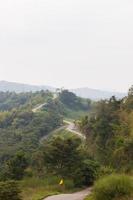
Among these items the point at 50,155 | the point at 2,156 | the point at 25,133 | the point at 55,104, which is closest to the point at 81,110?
the point at 55,104

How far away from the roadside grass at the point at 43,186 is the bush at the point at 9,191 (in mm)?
5978

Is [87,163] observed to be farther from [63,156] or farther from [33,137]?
[33,137]

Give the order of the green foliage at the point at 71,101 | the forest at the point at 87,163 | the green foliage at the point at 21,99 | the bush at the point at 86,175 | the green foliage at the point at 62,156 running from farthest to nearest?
the green foliage at the point at 21,99 → the green foliage at the point at 71,101 → the green foliage at the point at 62,156 → the bush at the point at 86,175 → the forest at the point at 87,163

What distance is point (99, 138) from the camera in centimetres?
4778

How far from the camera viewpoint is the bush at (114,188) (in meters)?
18.5

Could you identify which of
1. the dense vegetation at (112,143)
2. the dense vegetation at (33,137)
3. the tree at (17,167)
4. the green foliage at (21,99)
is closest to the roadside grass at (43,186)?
the dense vegetation at (33,137)

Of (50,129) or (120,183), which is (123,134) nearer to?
(120,183)

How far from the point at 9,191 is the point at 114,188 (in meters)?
5.87

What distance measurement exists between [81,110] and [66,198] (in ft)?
342

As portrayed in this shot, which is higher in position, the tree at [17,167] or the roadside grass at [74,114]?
the roadside grass at [74,114]

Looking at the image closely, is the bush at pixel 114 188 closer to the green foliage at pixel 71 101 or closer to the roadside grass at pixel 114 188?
the roadside grass at pixel 114 188

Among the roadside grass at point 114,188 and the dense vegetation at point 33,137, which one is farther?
the dense vegetation at point 33,137

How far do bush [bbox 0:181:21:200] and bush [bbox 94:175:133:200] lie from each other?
16.9 ft

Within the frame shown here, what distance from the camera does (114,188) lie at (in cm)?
1848
